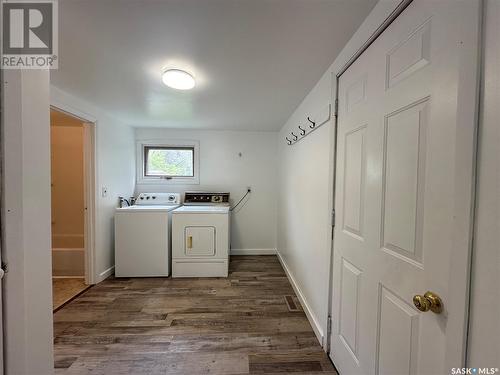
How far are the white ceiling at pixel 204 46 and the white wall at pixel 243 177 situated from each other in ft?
4.36

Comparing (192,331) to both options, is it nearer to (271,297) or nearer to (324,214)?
(271,297)

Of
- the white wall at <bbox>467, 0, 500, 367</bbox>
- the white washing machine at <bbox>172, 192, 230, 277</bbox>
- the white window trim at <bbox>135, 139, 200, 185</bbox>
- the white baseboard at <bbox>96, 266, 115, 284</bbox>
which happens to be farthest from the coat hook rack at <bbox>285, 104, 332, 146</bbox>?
the white baseboard at <bbox>96, 266, 115, 284</bbox>

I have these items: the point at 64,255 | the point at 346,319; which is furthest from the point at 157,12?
the point at 64,255

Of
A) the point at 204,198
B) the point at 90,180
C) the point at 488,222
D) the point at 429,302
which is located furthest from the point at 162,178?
the point at 488,222

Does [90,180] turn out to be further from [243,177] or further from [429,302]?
[429,302]

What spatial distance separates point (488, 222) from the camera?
21.3 inches

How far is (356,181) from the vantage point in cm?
121

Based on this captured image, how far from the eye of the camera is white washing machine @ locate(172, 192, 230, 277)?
9.27 ft

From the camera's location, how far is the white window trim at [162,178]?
3.51 meters

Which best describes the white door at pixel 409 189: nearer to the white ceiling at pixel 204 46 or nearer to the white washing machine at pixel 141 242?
the white ceiling at pixel 204 46

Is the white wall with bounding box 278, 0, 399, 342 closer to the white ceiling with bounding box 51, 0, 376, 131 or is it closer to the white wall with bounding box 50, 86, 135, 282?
the white ceiling with bounding box 51, 0, 376, 131

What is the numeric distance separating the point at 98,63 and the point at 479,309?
7.59 ft

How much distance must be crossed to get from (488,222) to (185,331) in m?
2.03

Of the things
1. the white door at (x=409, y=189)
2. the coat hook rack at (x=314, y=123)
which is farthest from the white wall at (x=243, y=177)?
the white door at (x=409, y=189)
